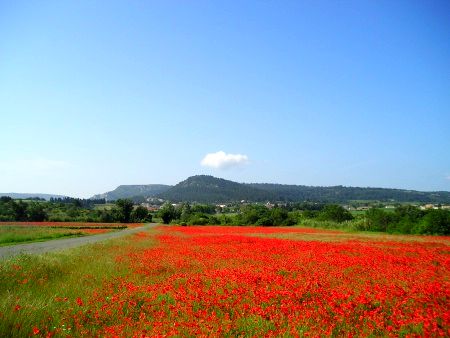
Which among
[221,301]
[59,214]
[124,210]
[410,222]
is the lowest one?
[59,214]

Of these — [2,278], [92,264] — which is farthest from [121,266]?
[2,278]

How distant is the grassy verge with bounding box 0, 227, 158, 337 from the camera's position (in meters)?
5.55

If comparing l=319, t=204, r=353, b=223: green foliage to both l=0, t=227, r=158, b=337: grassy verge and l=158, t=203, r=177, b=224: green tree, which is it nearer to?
l=158, t=203, r=177, b=224: green tree

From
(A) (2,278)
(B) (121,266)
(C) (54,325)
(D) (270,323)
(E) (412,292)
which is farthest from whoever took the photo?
(B) (121,266)

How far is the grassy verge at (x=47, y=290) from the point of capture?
555cm

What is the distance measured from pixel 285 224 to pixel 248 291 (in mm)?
78001

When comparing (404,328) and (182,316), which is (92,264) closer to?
(182,316)

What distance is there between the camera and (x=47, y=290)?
8781 millimetres

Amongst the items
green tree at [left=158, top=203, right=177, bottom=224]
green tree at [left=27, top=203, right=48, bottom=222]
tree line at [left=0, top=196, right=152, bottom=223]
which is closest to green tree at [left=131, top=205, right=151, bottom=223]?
tree line at [left=0, top=196, right=152, bottom=223]

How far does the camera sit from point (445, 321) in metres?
6.14

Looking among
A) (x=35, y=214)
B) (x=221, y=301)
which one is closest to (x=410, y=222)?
(x=221, y=301)

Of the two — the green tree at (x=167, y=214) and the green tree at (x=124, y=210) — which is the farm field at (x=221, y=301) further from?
the green tree at (x=167, y=214)

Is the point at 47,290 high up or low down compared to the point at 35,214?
up

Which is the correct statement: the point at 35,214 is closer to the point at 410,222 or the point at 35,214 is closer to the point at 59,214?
the point at 59,214
